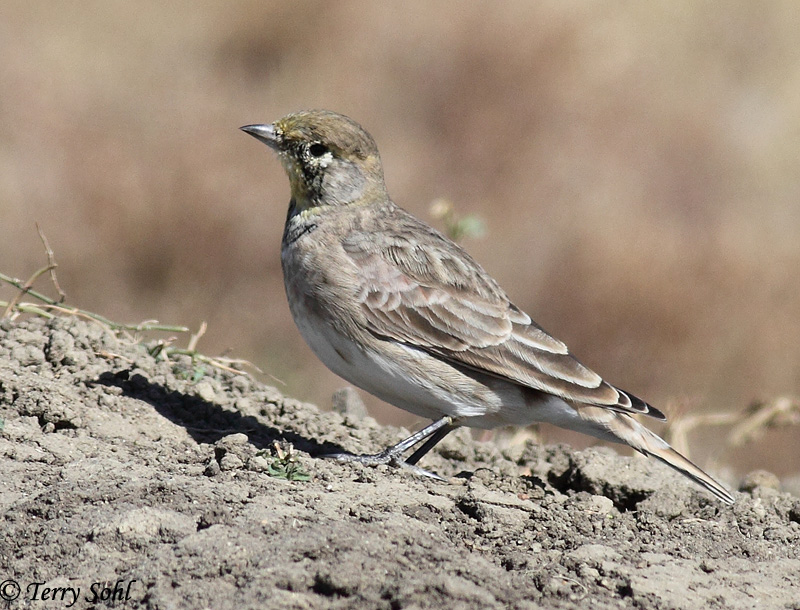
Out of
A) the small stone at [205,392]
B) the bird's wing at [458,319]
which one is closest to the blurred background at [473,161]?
the small stone at [205,392]

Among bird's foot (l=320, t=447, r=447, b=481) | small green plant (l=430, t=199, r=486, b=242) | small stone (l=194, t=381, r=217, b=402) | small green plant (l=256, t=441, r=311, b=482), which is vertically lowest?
small green plant (l=256, t=441, r=311, b=482)

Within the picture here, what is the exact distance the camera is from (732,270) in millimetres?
12789

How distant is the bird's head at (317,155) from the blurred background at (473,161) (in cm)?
334

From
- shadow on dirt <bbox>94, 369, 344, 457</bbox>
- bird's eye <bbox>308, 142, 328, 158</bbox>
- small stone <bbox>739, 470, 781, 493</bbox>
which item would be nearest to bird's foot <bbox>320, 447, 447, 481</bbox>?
shadow on dirt <bbox>94, 369, 344, 457</bbox>

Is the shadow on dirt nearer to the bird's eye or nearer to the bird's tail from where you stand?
the bird's tail

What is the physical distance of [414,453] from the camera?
5441 millimetres

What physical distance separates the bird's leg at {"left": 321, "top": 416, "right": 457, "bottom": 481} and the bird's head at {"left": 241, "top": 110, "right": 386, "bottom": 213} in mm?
1390

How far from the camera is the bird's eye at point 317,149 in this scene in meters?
5.68

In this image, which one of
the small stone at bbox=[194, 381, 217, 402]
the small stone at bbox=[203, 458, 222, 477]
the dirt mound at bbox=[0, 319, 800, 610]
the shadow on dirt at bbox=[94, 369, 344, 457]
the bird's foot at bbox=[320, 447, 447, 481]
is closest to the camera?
the dirt mound at bbox=[0, 319, 800, 610]

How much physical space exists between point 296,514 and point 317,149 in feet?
8.24

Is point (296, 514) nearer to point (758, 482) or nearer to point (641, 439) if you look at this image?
point (641, 439)

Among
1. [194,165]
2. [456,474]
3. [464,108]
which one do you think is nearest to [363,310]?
[456,474]

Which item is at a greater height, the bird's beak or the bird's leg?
the bird's beak

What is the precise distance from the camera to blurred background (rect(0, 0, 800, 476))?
38.3ft
